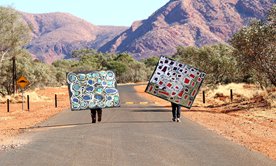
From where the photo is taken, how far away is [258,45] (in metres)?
28.2

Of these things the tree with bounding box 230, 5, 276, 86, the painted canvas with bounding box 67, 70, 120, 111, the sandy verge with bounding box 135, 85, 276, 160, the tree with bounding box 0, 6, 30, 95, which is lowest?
the sandy verge with bounding box 135, 85, 276, 160

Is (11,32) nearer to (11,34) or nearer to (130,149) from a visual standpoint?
(11,34)

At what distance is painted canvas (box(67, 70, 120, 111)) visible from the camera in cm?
2064

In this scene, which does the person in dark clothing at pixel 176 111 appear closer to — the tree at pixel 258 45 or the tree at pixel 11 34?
the tree at pixel 258 45

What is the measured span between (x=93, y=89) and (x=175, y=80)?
359cm

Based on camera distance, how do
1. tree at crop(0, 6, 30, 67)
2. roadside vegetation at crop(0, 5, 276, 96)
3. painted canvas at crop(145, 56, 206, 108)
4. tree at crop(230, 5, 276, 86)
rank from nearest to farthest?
painted canvas at crop(145, 56, 206, 108) < tree at crop(230, 5, 276, 86) < roadside vegetation at crop(0, 5, 276, 96) < tree at crop(0, 6, 30, 67)

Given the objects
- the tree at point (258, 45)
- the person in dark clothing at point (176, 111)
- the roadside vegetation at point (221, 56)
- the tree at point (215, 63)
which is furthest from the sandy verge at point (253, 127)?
the tree at point (215, 63)

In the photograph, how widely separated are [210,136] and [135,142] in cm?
285

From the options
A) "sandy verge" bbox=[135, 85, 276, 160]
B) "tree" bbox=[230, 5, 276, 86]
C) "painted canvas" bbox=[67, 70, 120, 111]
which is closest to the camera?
"sandy verge" bbox=[135, 85, 276, 160]

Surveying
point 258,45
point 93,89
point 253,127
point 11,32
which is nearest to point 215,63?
point 11,32

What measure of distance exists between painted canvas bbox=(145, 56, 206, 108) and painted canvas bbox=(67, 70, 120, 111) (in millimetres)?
1687

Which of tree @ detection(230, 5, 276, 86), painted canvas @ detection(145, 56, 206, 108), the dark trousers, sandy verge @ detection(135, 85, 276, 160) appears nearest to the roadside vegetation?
tree @ detection(230, 5, 276, 86)

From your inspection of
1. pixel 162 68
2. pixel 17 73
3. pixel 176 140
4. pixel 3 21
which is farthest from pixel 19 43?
pixel 176 140

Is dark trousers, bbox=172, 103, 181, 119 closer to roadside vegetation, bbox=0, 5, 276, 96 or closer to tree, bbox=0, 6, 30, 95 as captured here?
roadside vegetation, bbox=0, 5, 276, 96
